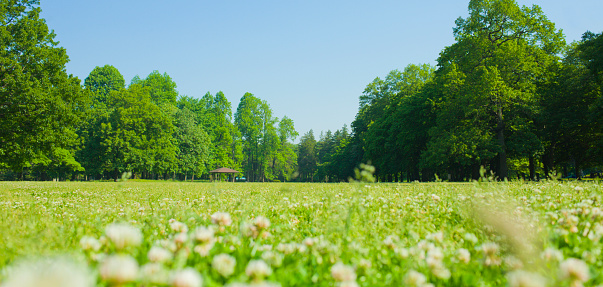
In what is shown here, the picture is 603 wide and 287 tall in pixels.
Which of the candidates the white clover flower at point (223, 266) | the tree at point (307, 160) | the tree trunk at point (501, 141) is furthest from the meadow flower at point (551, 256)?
the tree at point (307, 160)

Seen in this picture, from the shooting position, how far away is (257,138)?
61.3 meters

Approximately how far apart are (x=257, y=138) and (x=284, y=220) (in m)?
56.7

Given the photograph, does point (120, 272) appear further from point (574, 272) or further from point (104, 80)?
point (104, 80)

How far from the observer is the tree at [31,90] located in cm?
1677

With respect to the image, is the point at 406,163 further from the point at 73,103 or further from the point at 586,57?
the point at 73,103

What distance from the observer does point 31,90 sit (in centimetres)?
1664

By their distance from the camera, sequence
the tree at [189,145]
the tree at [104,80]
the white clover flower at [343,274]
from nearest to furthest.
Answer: the white clover flower at [343,274] < the tree at [189,145] < the tree at [104,80]

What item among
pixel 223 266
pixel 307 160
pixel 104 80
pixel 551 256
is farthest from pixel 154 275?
pixel 307 160

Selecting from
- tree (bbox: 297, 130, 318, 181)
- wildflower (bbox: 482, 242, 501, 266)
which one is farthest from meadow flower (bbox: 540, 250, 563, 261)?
tree (bbox: 297, 130, 318, 181)

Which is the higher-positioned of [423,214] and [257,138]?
[257,138]

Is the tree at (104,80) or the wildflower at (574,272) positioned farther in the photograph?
the tree at (104,80)

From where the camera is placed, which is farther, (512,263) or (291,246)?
(291,246)

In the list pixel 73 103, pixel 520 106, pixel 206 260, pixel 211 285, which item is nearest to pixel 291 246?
pixel 206 260

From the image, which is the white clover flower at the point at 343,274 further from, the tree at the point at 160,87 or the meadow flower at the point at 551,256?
the tree at the point at 160,87
